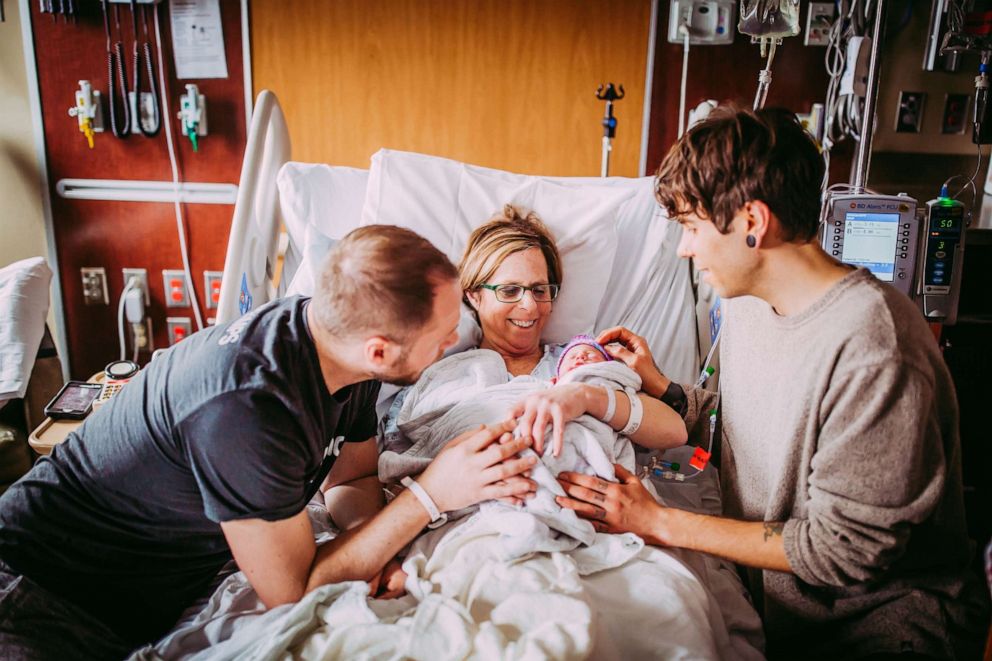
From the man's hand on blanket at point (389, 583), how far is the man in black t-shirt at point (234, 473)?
3 cm

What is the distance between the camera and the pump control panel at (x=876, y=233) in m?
2.02

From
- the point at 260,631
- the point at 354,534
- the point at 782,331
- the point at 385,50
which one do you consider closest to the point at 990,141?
the point at 782,331

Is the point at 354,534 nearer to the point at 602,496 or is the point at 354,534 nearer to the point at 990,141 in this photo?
the point at 602,496

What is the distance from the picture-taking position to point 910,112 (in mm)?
2756

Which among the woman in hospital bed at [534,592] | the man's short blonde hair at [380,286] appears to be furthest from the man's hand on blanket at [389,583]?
the man's short blonde hair at [380,286]

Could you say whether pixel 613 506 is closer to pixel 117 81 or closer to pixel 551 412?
pixel 551 412

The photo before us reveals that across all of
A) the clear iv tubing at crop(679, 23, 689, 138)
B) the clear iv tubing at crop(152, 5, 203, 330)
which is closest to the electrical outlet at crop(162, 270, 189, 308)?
the clear iv tubing at crop(152, 5, 203, 330)

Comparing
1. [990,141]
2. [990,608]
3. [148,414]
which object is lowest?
[990,608]

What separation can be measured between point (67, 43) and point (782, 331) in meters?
2.92

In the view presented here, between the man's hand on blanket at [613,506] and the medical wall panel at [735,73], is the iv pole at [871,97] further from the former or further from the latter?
the man's hand on blanket at [613,506]

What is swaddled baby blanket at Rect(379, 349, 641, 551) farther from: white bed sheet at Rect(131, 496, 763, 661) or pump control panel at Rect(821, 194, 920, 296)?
pump control panel at Rect(821, 194, 920, 296)

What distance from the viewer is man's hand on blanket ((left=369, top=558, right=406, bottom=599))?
1315mm

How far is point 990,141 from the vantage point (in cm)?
269

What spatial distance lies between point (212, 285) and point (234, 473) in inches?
87.0
